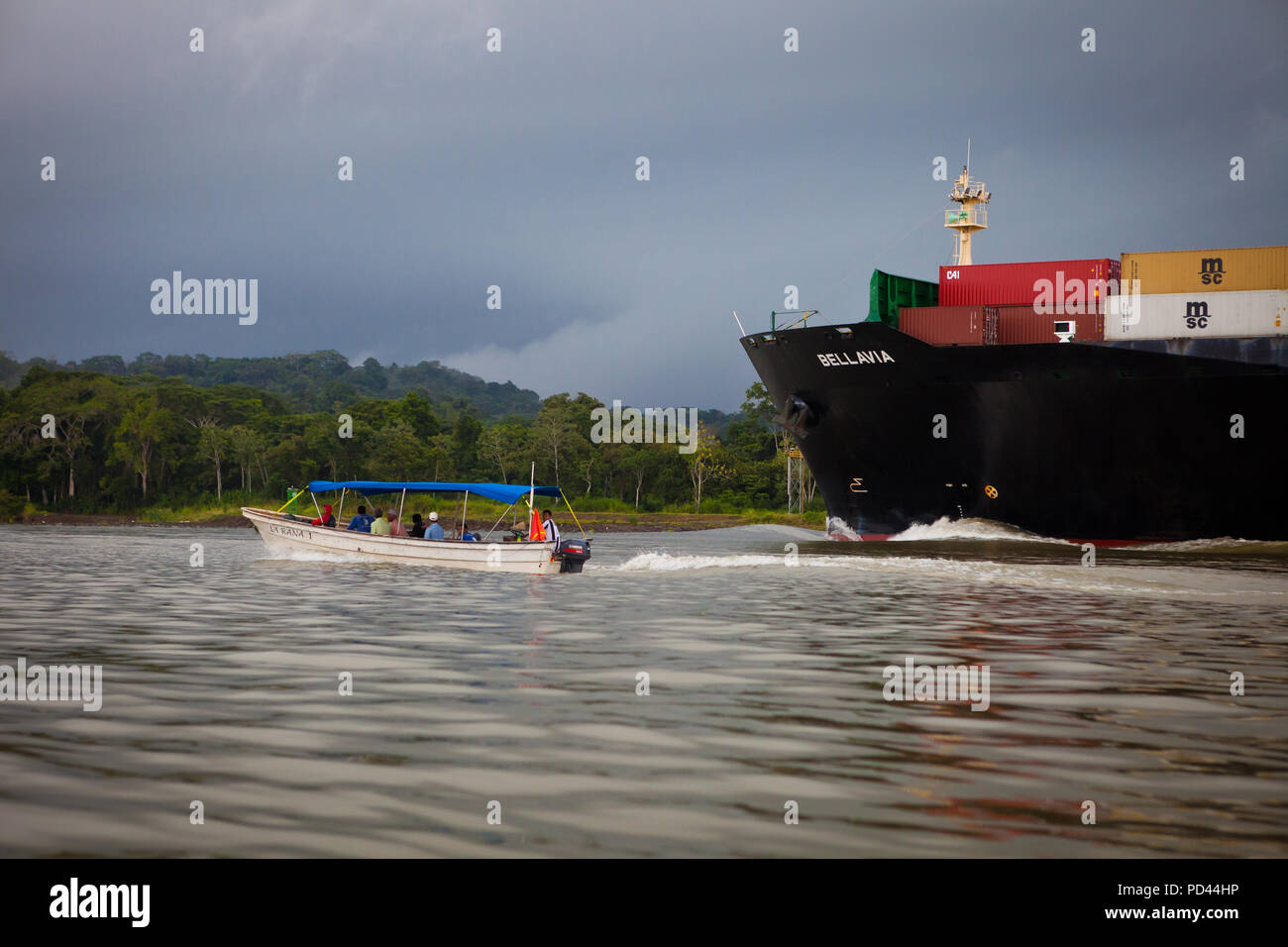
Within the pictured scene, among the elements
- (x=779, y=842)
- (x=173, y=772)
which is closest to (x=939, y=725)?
(x=779, y=842)

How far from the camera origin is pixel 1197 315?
32812 millimetres

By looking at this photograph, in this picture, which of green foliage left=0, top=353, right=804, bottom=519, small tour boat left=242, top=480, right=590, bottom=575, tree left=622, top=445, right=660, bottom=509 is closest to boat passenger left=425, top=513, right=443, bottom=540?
small tour boat left=242, top=480, right=590, bottom=575

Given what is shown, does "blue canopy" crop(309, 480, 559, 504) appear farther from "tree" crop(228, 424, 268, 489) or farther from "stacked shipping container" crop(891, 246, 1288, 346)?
"tree" crop(228, 424, 268, 489)

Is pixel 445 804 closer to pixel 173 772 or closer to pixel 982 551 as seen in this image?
pixel 173 772

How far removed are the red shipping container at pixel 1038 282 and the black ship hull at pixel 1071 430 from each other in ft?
8.29

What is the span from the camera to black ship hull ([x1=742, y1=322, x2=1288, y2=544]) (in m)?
31.3

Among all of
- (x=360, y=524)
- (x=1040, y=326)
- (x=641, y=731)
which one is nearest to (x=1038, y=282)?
(x=1040, y=326)

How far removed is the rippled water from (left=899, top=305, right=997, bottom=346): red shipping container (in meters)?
16.6

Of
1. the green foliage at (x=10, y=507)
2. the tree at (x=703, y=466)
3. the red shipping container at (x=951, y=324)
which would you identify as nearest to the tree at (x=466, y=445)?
the tree at (x=703, y=466)

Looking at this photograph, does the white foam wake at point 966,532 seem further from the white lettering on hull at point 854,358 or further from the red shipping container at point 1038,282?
the red shipping container at point 1038,282

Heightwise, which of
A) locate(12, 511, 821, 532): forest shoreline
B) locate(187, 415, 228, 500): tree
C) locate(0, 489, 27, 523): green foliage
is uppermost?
locate(187, 415, 228, 500): tree

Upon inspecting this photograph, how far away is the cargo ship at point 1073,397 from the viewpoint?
3142cm
